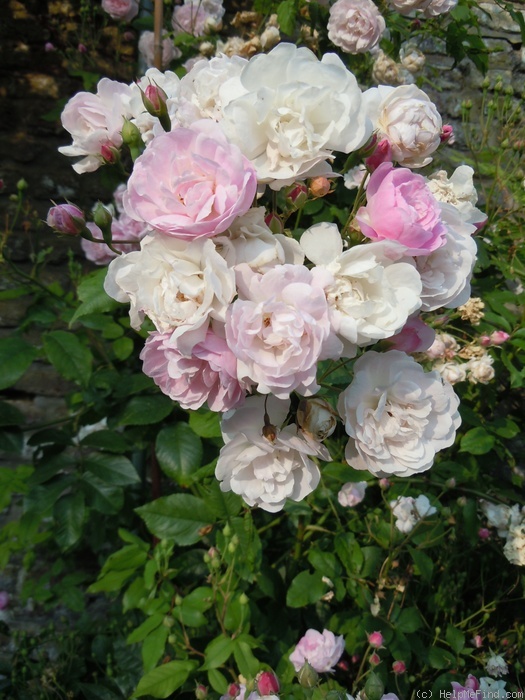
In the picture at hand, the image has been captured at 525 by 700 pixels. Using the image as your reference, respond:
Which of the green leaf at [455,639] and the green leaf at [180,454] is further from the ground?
the green leaf at [180,454]

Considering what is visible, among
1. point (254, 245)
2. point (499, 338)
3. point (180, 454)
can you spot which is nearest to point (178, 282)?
point (254, 245)

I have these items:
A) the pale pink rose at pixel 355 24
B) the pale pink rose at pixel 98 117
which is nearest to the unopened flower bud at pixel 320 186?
the pale pink rose at pixel 98 117

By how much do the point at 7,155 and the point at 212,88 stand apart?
1783 millimetres

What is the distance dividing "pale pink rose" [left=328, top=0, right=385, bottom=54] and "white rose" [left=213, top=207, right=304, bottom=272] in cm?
89

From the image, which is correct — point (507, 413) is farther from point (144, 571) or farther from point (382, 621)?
point (144, 571)

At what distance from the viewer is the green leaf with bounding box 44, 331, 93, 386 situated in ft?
4.01

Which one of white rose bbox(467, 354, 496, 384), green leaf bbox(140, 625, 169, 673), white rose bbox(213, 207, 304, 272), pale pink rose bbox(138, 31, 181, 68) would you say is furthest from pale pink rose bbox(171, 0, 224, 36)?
green leaf bbox(140, 625, 169, 673)

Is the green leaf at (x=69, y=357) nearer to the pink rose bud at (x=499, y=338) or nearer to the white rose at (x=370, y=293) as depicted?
the white rose at (x=370, y=293)

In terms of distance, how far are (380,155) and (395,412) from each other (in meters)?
0.30

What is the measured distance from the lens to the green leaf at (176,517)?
1150 mm

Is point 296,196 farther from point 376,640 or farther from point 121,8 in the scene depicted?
point 121,8

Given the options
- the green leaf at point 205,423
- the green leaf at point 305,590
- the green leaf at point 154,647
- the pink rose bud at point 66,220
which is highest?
the pink rose bud at point 66,220

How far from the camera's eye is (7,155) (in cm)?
210

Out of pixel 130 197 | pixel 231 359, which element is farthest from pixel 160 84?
pixel 231 359
